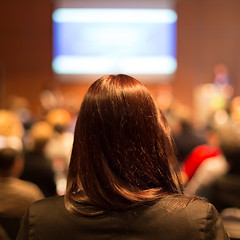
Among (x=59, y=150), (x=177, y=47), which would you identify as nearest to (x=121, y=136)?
(x=59, y=150)

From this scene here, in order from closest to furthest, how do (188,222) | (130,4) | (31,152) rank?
1. (188,222)
2. (31,152)
3. (130,4)

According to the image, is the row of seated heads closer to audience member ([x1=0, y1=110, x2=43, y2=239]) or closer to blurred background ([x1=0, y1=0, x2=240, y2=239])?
audience member ([x1=0, y1=110, x2=43, y2=239])

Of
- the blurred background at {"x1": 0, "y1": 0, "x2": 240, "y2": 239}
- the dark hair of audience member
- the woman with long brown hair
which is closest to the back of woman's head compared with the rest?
the woman with long brown hair

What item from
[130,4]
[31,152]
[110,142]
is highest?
[130,4]

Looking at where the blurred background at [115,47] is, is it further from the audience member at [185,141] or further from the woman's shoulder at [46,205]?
the woman's shoulder at [46,205]

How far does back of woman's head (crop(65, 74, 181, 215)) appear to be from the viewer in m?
1.03

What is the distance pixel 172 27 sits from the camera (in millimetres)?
10922

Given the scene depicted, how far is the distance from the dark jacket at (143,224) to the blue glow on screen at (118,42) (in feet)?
32.6

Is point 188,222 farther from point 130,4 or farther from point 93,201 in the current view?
point 130,4

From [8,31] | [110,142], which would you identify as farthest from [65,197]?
[8,31]

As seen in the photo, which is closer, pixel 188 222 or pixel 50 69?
pixel 188 222

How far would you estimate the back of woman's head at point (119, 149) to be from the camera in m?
1.03

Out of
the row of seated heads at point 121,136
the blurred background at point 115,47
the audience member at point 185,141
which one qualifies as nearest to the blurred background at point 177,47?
the blurred background at point 115,47

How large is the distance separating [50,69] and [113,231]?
10.4m
